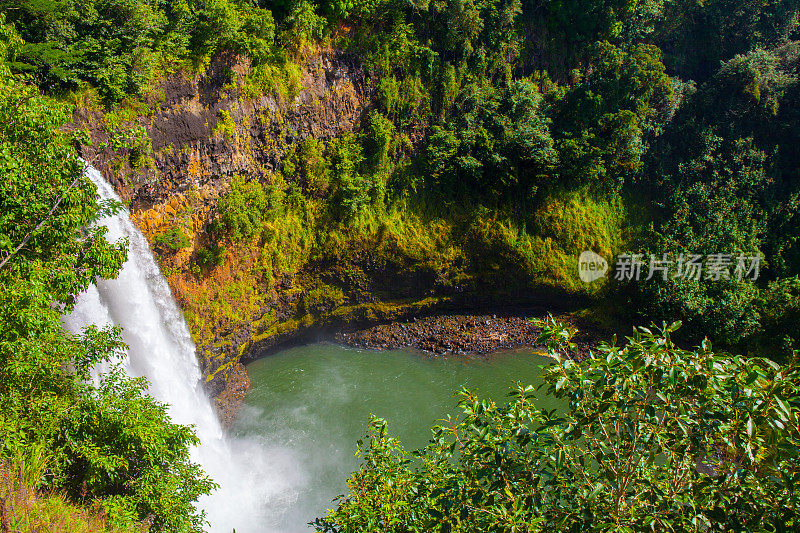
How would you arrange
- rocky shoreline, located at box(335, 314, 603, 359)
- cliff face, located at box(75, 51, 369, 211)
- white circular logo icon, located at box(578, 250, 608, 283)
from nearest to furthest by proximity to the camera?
cliff face, located at box(75, 51, 369, 211), rocky shoreline, located at box(335, 314, 603, 359), white circular logo icon, located at box(578, 250, 608, 283)

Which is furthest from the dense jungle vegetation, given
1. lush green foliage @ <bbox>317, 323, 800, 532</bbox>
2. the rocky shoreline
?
lush green foliage @ <bbox>317, 323, 800, 532</bbox>

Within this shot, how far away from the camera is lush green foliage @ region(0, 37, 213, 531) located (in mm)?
5629

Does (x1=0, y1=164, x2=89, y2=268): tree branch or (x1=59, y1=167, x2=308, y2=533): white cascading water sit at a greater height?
(x1=0, y1=164, x2=89, y2=268): tree branch

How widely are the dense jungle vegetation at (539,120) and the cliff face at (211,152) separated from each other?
0.36m

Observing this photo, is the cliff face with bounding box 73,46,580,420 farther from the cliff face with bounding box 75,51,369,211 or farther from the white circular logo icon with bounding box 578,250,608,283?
the white circular logo icon with bounding box 578,250,608,283

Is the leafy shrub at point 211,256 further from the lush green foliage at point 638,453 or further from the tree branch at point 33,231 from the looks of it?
the lush green foliage at point 638,453

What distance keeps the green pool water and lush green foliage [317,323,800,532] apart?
579 cm

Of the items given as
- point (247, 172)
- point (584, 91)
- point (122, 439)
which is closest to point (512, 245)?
point (584, 91)

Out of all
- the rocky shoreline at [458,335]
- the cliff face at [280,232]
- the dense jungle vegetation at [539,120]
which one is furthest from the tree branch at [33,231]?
the rocky shoreline at [458,335]

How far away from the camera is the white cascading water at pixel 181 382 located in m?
9.30

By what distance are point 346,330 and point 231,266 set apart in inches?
161

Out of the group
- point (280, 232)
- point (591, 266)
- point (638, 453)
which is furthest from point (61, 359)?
point (591, 266)

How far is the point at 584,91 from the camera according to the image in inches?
627

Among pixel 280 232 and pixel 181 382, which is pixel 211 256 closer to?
pixel 280 232
